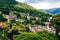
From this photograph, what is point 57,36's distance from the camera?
46.8 metres

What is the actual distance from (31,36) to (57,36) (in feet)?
21.6

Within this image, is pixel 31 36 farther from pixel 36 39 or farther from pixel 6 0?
pixel 6 0

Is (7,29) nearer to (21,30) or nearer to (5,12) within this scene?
(21,30)

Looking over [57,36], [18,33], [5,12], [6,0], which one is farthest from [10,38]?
[6,0]

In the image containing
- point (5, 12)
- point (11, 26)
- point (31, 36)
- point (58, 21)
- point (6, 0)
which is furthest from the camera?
point (6, 0)

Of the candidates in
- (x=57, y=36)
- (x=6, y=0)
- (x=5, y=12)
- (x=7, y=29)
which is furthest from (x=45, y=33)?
(x=6, y=0)

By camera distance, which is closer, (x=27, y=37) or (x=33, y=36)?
(x=33, y=36)

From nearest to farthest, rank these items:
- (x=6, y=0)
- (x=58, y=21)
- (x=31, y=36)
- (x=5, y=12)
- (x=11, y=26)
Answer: (x=31, y=36) → (x=11, y=26) → (x=58, y=21) → (x=5, y=12) → (x=6, y=0)

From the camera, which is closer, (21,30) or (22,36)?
(22,36)

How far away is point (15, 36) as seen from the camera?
41844mm

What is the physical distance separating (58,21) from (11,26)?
10252 mm

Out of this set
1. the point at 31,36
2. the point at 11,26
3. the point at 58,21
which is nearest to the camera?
the point at 31,36

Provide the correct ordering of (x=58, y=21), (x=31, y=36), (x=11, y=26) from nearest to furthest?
(x=31, y=36)
(x=11, y=26)
(x=58, y=21)

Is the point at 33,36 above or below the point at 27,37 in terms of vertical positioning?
above
